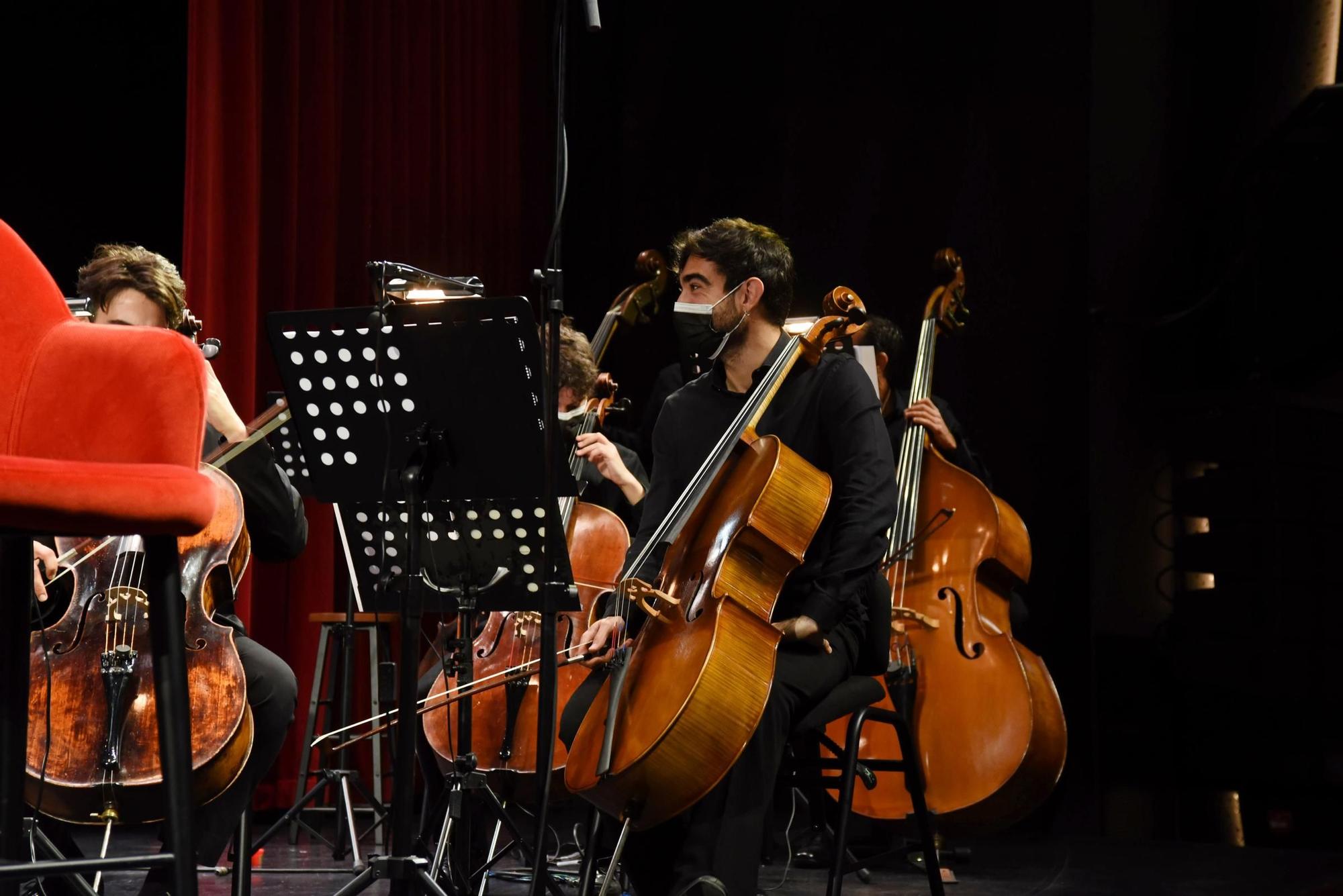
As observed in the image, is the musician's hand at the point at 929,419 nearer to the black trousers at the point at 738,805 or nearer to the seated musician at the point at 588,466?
the seated musician at the point at 588,466

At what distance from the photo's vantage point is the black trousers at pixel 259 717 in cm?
270

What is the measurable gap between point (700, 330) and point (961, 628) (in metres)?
1.13

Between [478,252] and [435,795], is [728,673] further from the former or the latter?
[478,252]

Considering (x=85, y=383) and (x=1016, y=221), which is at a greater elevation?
(x=1016, y=221)

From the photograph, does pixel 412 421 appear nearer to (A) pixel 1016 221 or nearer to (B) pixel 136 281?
(B) pixel 136 281

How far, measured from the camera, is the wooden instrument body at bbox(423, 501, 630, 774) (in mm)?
3275

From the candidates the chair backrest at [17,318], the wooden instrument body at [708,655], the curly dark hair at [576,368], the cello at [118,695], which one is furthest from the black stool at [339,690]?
the chair backrest at [17,318]

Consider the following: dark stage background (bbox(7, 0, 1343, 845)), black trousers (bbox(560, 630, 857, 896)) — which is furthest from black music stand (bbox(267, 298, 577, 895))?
dark stage background (bbox(7, 0, 1343, 845))

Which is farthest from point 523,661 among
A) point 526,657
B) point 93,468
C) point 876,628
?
point 93,468

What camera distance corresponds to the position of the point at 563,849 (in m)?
4.24

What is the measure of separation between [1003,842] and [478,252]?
2.99 m

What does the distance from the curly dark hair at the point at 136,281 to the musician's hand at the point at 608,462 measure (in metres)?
1.03

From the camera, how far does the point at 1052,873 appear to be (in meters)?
3.88

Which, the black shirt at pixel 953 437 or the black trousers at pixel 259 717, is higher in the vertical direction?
the black shirt at pixel 953 437
